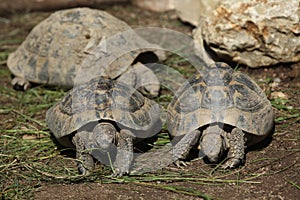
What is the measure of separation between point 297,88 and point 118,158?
2109 mm

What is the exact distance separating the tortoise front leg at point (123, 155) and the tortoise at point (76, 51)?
1.39 metres

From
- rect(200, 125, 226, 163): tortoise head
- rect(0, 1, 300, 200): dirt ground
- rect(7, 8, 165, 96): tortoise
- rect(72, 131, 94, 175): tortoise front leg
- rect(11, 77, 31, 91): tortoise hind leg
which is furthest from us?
rect(11, 77, 31, 91): tortoise hind leg

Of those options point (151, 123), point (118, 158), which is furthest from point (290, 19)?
point (118, 158)

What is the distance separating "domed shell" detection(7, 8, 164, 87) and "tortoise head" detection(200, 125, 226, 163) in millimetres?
1780

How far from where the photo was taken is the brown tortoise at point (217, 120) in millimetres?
3926

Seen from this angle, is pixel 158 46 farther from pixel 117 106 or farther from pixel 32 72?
pixel 117 106

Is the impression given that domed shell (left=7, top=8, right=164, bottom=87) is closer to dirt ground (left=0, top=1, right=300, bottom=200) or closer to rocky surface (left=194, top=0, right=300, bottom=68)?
rocky surface (left=194, top=0, right=300, bottom=68)

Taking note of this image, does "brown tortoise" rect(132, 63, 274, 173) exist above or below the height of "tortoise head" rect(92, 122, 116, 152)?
above

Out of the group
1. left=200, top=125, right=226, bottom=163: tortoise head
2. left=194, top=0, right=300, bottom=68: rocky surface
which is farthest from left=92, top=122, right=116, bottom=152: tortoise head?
left=194, top=0, right=300, bottom=68: rocky surface

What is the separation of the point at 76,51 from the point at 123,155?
2.02m

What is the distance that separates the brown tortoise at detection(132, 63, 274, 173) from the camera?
3.93 meters

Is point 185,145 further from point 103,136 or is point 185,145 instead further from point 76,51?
point 76,51

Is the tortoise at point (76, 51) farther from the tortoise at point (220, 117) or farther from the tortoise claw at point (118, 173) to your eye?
the tortoise claw at point (118, 173)

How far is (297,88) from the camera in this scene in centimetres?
512
